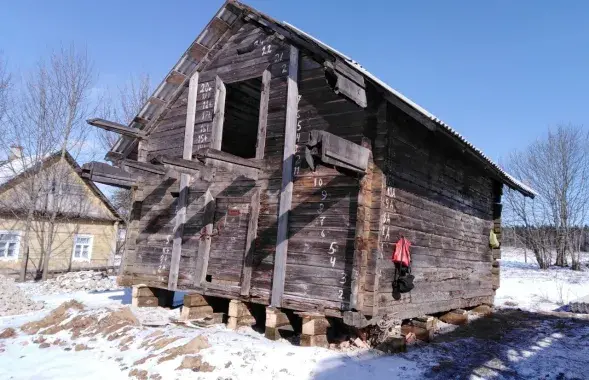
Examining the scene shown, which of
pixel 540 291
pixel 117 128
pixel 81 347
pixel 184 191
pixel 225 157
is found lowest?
pixel 81 347

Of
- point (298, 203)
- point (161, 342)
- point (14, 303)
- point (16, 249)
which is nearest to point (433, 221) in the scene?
point (298, 203)

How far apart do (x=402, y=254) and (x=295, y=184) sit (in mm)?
2127

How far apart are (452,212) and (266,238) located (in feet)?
14.2

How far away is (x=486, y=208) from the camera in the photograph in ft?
37.0

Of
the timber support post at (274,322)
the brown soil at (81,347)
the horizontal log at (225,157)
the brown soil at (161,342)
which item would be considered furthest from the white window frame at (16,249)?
the timber support post at (274,322)

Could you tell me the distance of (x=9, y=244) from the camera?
21266 millimetres

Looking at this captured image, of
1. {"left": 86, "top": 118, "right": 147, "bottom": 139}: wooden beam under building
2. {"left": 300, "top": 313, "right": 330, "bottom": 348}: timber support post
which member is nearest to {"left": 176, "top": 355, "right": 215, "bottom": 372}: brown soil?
{"left": 300, "top": 313, "right": 330, "bottom": 348}: timber support post

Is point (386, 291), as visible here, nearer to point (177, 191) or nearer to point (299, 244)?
point (299, 244)

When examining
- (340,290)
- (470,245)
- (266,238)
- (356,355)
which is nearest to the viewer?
(356,355)

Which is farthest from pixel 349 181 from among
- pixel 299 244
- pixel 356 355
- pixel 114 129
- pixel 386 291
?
pixel 114 129

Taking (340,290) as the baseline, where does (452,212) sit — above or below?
above

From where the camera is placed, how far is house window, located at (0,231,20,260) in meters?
20.9

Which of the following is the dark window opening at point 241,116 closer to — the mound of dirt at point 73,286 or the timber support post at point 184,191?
the timber support post at point 184,191

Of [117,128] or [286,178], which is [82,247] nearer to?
[117,128]
